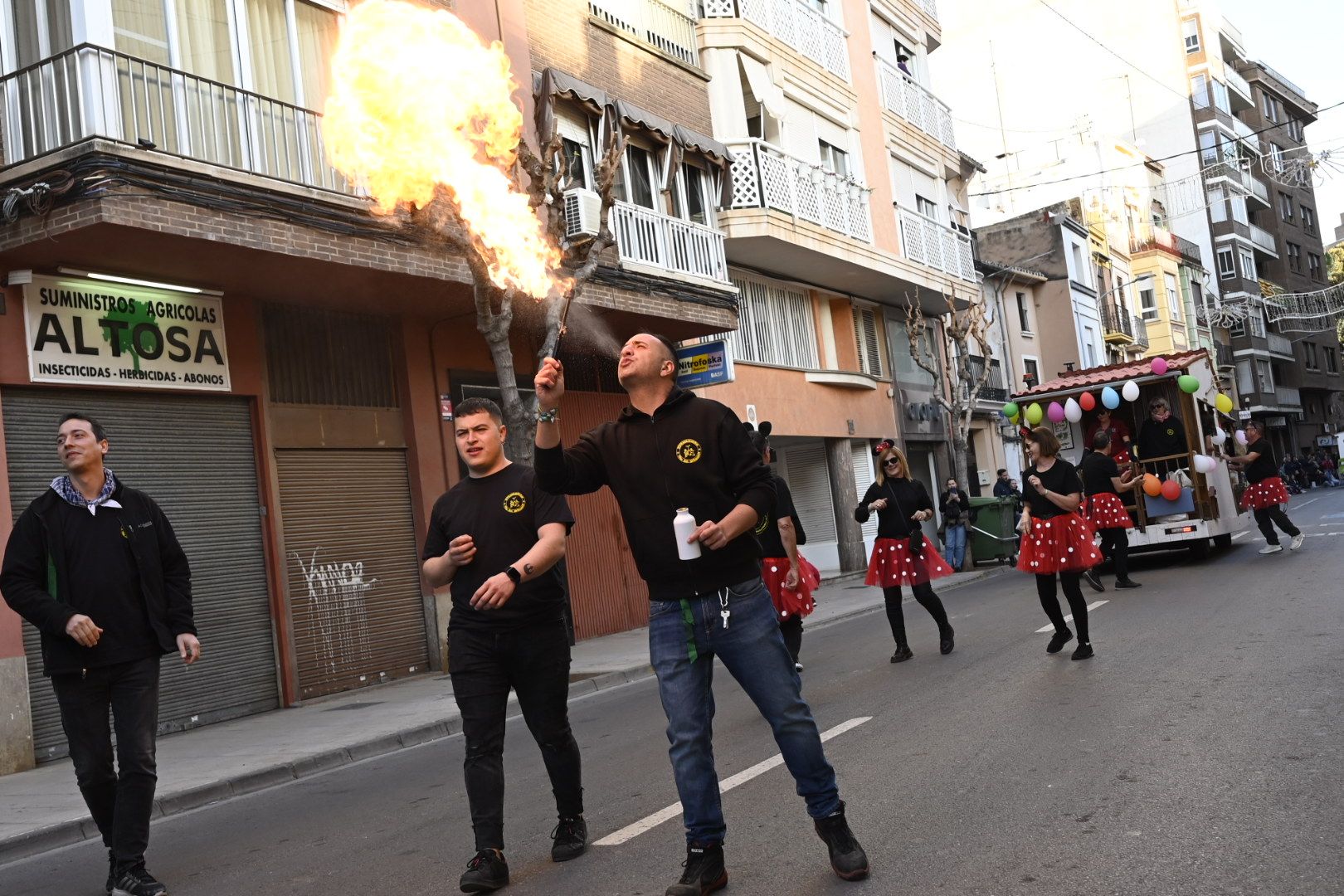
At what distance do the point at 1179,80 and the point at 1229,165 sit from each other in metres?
5.91

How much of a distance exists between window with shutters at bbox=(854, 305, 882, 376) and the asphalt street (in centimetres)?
1766

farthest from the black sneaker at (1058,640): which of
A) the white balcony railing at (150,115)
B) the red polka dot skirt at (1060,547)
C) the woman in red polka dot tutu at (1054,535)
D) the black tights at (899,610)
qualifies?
the white balcony railing at (150,115)

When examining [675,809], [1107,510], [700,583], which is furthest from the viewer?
[1107,510]

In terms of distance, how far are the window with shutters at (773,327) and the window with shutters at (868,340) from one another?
2.10 meters

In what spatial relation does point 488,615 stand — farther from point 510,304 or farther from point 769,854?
point 510,304

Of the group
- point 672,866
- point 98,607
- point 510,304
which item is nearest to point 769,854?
point 672,866

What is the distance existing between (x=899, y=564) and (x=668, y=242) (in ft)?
30.0

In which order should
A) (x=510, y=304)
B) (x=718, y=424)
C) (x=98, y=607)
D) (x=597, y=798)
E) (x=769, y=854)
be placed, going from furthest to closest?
(x=510, y=304), (x=597, y=798), (x=98, y=607), (x=769, y=854), (x=718, y=424)

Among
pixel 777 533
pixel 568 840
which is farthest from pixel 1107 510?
pixel 568 840

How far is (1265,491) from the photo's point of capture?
17.5m

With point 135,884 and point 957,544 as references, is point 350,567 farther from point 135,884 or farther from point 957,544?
point 957,544

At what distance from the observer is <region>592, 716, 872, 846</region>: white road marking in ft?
18.3

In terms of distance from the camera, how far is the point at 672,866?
4.96m

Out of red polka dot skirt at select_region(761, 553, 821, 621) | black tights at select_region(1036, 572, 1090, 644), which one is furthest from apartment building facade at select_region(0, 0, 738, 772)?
black tights at select_region(1036, 572, 1090, 644)
